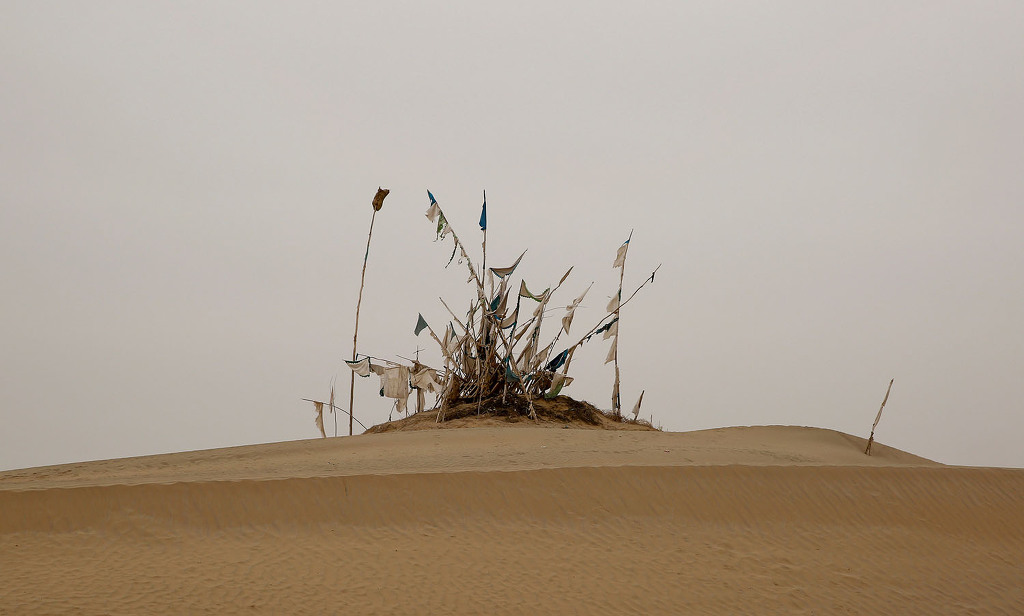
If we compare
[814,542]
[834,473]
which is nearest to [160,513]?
[814,542]

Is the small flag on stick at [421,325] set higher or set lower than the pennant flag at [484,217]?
lower

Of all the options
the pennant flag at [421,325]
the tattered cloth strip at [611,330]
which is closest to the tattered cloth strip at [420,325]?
the pennant flag at [421,325]

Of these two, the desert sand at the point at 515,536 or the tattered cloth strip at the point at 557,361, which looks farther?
→ the tattered cloth strip at the point at 557,361

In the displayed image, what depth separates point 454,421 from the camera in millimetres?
11453

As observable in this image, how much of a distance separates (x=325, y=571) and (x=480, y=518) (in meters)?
1.45

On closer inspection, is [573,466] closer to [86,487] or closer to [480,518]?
[480,518]

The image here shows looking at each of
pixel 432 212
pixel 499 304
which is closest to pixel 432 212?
pixel 432 212

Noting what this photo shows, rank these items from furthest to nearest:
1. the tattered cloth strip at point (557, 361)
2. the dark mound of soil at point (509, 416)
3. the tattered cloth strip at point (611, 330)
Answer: the tattered cloth strip at point (611, 330)
the tattered cloth strip at point (557, 361)
the dark mound of soil at point (509, 416)

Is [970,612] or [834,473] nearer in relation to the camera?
[970,612]

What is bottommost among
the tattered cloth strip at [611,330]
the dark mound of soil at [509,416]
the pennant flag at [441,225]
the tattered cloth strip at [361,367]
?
the dark mound of soil at [509,416]

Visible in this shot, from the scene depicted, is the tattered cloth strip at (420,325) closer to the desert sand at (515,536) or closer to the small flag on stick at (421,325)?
the small flag on stick at (421,325)

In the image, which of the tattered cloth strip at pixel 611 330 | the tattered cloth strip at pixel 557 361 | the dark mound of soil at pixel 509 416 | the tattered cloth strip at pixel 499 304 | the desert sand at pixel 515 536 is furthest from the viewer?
the tattered cloth strip at pixel 611 330

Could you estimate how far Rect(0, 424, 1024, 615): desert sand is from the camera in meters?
5.09

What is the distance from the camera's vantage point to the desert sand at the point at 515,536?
16.7 ft
